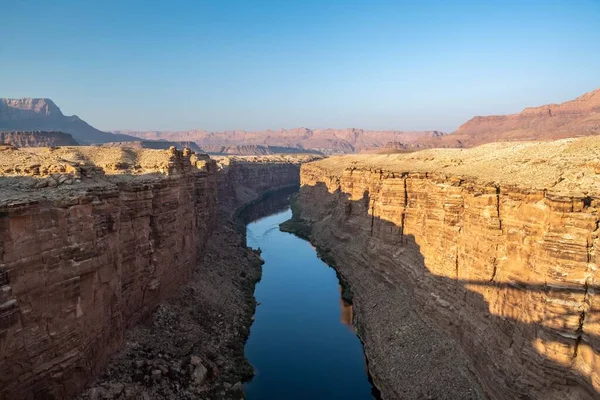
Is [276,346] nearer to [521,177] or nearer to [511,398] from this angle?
[511,398]

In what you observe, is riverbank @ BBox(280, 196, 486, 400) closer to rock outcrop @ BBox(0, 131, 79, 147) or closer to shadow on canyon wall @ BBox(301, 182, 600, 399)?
shadow on canyon wall @ BBox(301, 182, 600, 399)

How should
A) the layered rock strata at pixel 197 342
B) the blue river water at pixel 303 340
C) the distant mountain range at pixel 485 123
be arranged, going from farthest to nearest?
the distant mountain range at pixel 485 123
the blue river water at pixel 303 340
the layered rock strata at pixel 197 342

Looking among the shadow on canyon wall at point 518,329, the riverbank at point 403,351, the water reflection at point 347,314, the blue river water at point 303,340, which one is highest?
the shadow on canyon wall at point 518,329

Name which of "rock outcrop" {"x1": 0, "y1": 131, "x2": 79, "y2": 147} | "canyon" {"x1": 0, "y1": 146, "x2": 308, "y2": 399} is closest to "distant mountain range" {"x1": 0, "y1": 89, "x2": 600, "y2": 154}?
"rock outcrop" {"x1": 0, "y1": 131, "x2": 79, "y2": 147}

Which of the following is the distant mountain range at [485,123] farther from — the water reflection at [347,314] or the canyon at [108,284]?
the canyon at [108,284]

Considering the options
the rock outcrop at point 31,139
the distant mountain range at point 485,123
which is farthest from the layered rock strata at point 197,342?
the distant mountain range at point 485,123

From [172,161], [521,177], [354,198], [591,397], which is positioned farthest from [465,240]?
[354,198]
